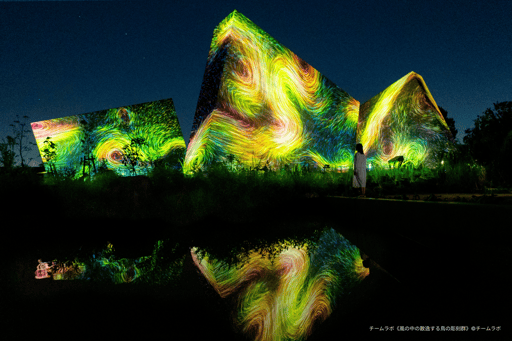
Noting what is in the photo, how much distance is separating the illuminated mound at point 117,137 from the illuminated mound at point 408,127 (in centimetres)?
1068

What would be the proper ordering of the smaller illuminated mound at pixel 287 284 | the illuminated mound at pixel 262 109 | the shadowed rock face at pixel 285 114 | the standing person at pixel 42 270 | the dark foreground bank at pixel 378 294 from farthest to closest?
the shadowed rock face at pixel 285 114, the illuminated mound at pixel 262 109, the standing person at pixel 42 270, the smaller illuminated mound at pixel 287 284, the dark foreground bank at pixel 378 294

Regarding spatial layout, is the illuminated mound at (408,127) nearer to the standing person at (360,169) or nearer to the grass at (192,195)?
the grass at (192,195)

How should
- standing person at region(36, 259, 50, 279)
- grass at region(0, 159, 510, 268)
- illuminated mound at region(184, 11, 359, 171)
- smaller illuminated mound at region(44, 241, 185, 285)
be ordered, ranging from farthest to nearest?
1. illuminated mound at region(184, 11, 359, 171)
2. grass at region(0, 159, 510, 268)
3. standing person at region(36, 259, 50, 279)
4. smaller illuminated mound at region(44, 241, 185, 285)

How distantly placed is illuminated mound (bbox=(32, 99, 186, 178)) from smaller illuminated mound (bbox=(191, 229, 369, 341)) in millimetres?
14216

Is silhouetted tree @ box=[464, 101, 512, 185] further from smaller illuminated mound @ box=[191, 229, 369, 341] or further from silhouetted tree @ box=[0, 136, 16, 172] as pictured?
silhouetted tree @ box=[0, 136, 16, 172]

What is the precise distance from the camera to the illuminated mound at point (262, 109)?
11.1m

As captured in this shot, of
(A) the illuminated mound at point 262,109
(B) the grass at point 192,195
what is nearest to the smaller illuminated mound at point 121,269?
(B) the grass at point 192,195

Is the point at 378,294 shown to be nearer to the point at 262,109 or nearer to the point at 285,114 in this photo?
the point at 262,109

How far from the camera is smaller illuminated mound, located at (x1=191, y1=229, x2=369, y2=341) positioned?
217 centimetres

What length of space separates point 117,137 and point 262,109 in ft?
34.9

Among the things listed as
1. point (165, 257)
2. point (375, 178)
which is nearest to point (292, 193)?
point (375, 178)

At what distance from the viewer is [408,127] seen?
44.1 ft

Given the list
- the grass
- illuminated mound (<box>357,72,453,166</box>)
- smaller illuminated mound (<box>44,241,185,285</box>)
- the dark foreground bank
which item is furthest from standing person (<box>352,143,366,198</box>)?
illuminated mound (<box>357,72,453,166</box>)

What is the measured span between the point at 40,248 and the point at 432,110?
14777 millimetres
